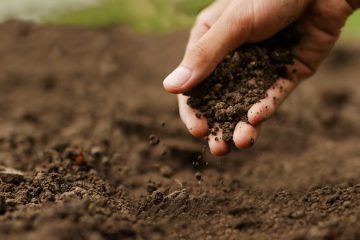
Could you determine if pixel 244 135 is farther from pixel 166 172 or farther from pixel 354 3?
pixel 354 3

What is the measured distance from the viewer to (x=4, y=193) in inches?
80.4

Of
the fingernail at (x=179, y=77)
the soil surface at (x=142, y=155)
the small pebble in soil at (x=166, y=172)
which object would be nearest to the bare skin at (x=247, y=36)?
the fingernail at (x=179, y=77)

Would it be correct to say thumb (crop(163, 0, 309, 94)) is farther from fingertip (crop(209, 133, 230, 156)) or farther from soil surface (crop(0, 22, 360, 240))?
soil surface (crop(0, 22, 360, 240))

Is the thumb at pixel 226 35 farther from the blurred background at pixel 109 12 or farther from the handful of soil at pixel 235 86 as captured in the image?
the blurred background at pixel 109 12

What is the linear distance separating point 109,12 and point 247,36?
2741mm

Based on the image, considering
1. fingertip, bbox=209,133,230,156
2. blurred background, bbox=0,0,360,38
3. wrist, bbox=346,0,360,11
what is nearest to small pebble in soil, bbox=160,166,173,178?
fingertip, bbox=209,133,230,156

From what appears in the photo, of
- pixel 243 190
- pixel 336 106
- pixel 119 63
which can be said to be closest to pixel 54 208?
pixel 243 190

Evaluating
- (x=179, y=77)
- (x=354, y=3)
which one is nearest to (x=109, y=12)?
(x=354, y=3)

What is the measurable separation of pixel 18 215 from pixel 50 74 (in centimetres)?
234

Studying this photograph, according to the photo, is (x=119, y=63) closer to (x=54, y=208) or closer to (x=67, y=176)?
(x=67, y=176)

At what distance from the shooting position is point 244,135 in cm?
208

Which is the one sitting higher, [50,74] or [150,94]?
[50,74]

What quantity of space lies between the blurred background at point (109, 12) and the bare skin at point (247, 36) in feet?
6.98

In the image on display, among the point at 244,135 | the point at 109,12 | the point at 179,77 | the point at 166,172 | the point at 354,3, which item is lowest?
the point at 244,135
